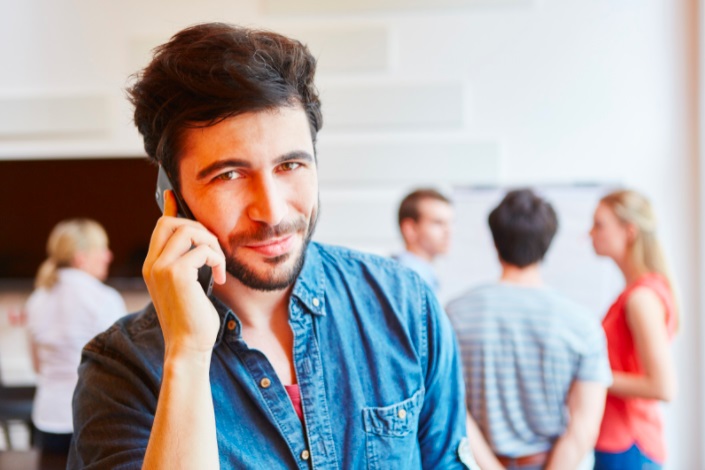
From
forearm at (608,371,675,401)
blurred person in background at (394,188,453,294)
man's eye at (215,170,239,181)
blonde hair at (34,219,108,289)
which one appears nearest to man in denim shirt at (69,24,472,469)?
man's eye at (215,170,239,181)

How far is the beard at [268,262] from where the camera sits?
2.42 ft

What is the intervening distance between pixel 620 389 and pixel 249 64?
3.59ft

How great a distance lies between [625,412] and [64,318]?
5.30 feet

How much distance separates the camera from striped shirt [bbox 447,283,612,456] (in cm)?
130

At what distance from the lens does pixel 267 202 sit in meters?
0.71

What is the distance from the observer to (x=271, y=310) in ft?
2.75

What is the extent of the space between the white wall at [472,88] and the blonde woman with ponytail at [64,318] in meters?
0.83

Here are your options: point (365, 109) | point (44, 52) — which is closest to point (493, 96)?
point (365, 109)

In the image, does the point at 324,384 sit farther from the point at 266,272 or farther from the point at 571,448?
the point at 571,448

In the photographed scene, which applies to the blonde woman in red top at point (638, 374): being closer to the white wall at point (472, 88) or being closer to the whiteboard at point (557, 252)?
the whiteboard at point (557, 252)

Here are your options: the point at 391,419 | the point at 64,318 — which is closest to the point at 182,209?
the point at 391,419

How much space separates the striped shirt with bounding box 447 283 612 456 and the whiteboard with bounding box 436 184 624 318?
2.78 ft

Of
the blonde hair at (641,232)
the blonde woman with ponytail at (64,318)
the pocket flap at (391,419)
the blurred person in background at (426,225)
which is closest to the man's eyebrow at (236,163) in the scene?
the pocket flap at (391,419)

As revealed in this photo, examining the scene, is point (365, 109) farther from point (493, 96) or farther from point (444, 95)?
point (493, 96)
